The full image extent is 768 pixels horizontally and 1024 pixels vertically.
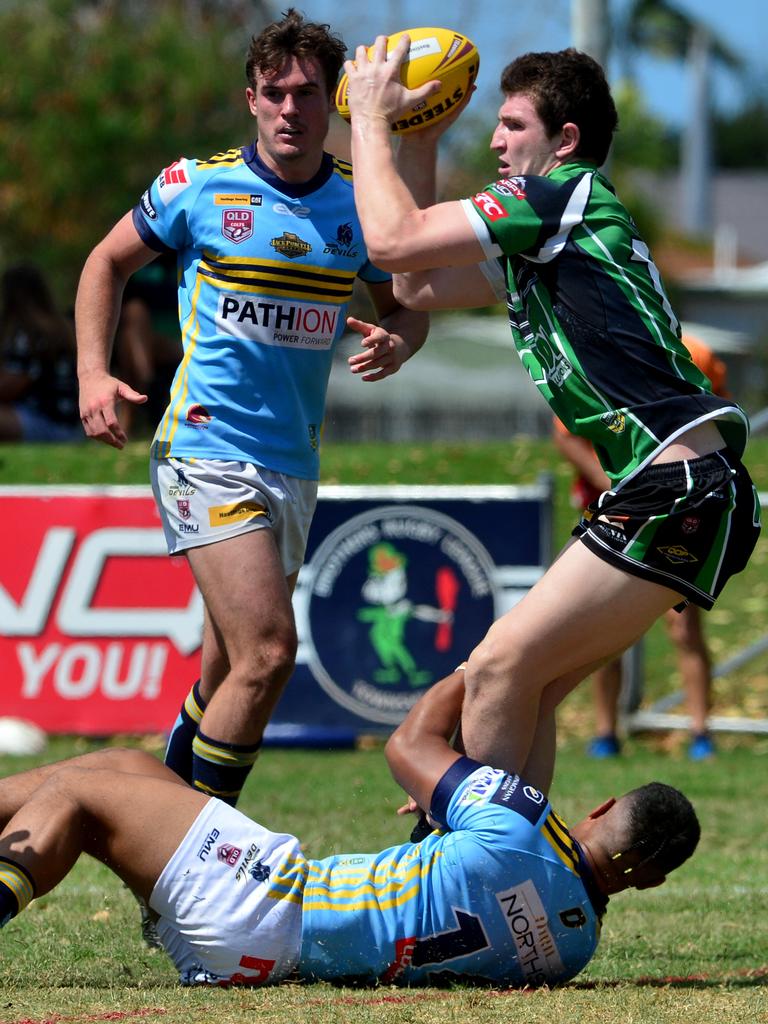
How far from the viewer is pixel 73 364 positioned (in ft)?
38.4

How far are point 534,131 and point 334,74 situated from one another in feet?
3.42

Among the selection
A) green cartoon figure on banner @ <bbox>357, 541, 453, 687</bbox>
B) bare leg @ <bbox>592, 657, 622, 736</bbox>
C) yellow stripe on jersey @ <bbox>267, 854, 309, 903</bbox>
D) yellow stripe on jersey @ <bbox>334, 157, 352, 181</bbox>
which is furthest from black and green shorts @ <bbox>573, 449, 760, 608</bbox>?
green cartoon figure on banner @ <bbox>357, 541, 453, 687</bbox>

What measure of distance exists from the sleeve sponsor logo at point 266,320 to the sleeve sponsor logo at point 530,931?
6.64 ft

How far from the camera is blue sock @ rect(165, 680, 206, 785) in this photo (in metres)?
A: 5.38

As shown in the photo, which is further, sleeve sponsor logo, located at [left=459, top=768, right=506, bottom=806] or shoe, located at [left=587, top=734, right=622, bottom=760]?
shoe, located at [left=587, top=734, right=622, bottom=760]

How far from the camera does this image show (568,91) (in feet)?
14.9

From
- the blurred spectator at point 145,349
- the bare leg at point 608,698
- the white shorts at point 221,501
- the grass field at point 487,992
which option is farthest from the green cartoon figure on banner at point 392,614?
the white shorts at point 221,501

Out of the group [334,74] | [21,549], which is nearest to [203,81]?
[21,549]

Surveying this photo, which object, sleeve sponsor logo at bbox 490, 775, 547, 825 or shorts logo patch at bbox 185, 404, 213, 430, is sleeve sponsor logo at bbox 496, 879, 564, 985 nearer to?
sleeve sponsor logo at bbox 490, 775, 547, 825

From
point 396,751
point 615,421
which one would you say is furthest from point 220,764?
point 615,421

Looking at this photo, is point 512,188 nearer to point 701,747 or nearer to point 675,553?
point 675,553

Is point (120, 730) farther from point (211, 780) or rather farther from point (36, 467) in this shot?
point (211, 780)

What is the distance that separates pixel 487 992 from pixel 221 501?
177 centimetres

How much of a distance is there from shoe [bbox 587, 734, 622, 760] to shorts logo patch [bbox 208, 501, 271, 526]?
15.1ft
